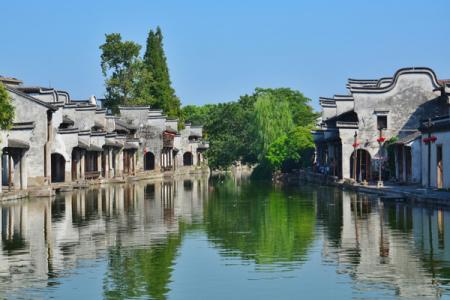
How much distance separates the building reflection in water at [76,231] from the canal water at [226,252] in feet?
0.14

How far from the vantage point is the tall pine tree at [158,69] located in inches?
4791

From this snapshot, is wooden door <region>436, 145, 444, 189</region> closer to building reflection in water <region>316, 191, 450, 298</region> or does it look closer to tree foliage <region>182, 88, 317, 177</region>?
building reflection in water <region>316, 191, 450, 298</region>

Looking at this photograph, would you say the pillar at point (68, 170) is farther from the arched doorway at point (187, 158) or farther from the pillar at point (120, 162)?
the arched doorway at point (187, 158)

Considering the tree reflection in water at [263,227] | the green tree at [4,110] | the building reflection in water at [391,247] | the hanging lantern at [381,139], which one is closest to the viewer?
the building reflection in water at [391,247]

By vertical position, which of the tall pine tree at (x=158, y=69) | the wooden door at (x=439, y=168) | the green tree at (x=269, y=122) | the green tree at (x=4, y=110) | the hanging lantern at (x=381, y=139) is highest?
the tall pine tree at (x=158, y=69)

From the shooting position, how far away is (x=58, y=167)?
75.8 m

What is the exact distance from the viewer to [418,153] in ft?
200

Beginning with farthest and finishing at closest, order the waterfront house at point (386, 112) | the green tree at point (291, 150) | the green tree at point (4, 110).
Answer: the green tree at point (291, 150) < the waterfront house at point (386, 112) < the green tree at point (4, 110)

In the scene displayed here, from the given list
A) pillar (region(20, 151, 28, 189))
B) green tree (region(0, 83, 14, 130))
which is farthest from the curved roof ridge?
green tree (region(0, 83, 14, 130))

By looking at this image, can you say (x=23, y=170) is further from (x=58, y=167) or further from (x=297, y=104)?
(x=297, y=104)

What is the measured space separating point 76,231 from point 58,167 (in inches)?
1748

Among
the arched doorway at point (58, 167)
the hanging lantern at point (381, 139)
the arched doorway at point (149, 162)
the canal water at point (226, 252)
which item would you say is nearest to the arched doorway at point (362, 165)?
the hanging lantern at point (381, 139)

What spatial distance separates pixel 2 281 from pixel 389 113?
56.0m

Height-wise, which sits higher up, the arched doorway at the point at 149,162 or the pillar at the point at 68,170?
the arched doorway at the point at 149,162
